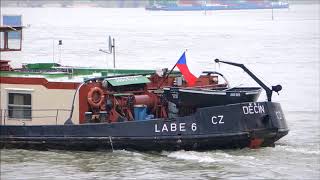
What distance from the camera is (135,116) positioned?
2111 cm

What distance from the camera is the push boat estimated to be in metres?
20.5

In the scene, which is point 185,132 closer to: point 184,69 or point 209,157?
point 209,157

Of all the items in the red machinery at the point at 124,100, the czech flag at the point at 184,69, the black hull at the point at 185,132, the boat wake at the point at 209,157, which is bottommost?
the boat wake at the point at 209,157

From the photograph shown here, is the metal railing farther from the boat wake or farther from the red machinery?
the boat wake

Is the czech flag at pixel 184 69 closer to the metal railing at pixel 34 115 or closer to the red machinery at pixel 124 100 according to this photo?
the red machinery at pixel 124 100

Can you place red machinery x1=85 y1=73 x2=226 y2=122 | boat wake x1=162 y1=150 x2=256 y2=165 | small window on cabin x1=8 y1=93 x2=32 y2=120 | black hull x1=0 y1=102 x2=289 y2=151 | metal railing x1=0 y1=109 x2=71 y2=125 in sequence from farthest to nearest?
small window on cabin x1=8 y1=93 x2=32 y2=120 → metal railing x1=0 y1=109 x2=71 y2=125 → red machinery x1=85 y1=73 x2=226 y2=122 → black hull x1=0 y1=102 x2=289 y2=151 → boat wake x1=162 y1=150 x2=256 y2=165

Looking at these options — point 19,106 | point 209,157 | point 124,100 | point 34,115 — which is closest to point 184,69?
point 124,100

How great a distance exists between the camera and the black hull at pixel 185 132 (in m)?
20.5

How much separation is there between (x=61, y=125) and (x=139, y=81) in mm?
2149

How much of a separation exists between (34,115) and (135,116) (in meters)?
2.55

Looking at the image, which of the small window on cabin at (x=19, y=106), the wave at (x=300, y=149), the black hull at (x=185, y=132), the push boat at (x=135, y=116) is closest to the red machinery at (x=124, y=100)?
the push boat at (x=135, y=116)

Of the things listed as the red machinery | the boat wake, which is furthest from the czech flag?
the boat wake

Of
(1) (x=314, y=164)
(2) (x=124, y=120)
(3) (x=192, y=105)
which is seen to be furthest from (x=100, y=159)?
(1) (x=314, y=164)

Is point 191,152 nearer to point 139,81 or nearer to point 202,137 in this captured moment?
point 202,137
